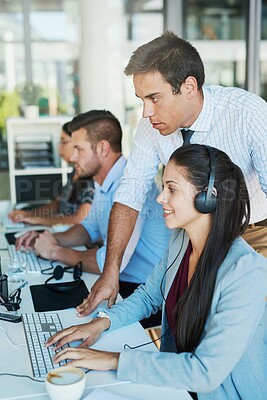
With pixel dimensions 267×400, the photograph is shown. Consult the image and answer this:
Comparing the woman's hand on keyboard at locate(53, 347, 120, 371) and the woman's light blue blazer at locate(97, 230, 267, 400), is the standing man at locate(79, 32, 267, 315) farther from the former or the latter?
the woman's light blue blazer at locate(97, 230, 267, 400)

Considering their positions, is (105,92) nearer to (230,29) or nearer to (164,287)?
(230,29)

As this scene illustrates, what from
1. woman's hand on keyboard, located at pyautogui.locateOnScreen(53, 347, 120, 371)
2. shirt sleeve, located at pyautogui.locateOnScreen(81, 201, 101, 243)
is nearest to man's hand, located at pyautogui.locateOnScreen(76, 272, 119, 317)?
woman's hand on keyboard, located at pyautogui.locateOnScreen(53, 347, 120, 371)

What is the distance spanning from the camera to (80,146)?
108 inches

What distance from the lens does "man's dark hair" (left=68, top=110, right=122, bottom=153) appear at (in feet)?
8.86

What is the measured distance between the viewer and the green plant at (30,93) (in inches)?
204

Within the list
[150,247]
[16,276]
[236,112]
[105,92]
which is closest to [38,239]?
[16,276]

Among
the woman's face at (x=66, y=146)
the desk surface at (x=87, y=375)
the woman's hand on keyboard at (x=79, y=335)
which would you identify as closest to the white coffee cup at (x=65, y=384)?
the desk surface at (x=87, y=375)

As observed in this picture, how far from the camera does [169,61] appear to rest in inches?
69.5

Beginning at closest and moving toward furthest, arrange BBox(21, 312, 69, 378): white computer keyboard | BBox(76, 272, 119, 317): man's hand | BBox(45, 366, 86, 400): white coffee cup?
BBox(45, 366, 86, 400): white coffee cup
BBox(21, 312, 69, 378): white computer keyboard
BBox(76, 272, 119, 317): man's hand

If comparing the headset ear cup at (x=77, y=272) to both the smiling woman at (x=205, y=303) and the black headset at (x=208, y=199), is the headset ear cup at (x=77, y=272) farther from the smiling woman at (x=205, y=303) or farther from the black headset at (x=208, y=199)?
the black headset at (x=208, y=199)

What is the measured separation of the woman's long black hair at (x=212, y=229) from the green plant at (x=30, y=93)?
4030 millimetres

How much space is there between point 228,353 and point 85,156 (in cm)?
168

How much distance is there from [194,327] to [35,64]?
14.7 feet

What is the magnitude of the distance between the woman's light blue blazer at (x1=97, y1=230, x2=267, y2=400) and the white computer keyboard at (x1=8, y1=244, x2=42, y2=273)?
1.00m
